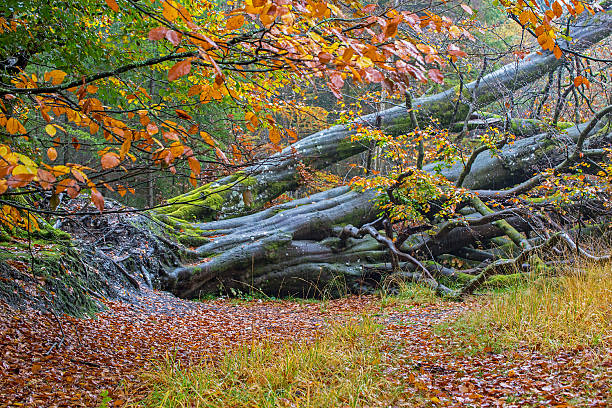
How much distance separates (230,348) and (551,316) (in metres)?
3.27

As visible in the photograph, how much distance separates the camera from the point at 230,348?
4.57 meters

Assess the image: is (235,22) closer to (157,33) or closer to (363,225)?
(157,33)

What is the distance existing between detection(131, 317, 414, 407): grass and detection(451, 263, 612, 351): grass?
1.14 meters

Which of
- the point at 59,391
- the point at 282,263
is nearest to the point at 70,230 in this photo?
the point at 282,263

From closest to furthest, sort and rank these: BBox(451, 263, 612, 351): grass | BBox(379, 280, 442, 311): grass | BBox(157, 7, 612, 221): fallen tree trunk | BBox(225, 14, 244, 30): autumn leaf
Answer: BBox(225, 14, 244, 30): autumn leaf, BBox(451, 263, 612, 351): grass, BBox(379, 280, 442, 311): grass, BBox(157, 7, 612, 221): fallen tree trunk

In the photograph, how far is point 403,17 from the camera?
197 centimetres

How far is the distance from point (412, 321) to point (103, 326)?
12.3 ft

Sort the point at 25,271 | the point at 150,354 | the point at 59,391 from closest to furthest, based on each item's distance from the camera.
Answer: the point at 59,391, the point at 150,354, the point at 25,271

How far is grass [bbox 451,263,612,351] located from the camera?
370cm

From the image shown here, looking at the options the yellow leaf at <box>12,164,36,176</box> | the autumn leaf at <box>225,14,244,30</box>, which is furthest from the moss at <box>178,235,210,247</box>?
the yellow leaf at <box>12,164,36,176</box>

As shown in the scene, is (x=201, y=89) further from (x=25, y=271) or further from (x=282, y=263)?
(x=282, y=263)

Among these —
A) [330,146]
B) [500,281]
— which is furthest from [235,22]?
[330,146]

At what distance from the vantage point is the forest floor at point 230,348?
118 inches

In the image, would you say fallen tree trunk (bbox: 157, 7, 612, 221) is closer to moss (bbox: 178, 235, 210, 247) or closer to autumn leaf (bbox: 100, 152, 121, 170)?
moss (bbox: 178, 235, 210, 247)
